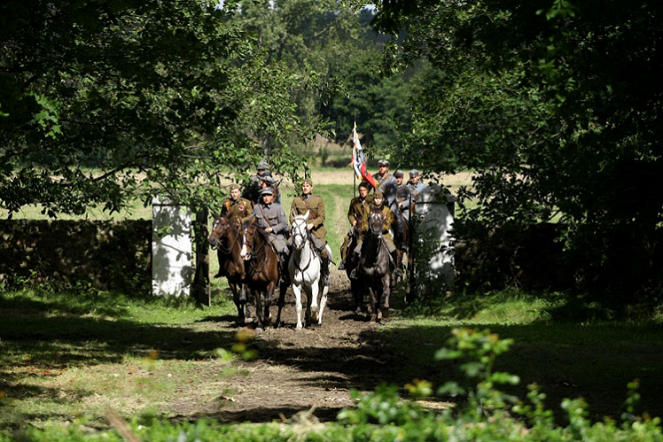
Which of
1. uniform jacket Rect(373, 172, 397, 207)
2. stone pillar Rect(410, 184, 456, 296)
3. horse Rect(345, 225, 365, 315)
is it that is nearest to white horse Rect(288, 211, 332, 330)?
horse Rect(345, 225, 365, 315)

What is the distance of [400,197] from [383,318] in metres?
3.65

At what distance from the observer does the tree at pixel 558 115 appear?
11016 millimetres

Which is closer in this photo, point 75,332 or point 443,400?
point 443,400

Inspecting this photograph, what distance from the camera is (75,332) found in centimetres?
1775

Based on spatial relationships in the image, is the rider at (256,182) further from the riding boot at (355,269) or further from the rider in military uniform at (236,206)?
the riding boot at (355,269)

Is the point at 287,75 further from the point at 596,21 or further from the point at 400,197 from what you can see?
the point at 596,21

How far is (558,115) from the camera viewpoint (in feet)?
37.0

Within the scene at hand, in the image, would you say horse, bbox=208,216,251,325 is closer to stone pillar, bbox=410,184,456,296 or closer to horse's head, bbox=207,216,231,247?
horse's head, bbox=207,216,231,247

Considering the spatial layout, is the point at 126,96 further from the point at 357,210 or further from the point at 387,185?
the point at 387,185

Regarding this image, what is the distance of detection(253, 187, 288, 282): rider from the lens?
17922 mm

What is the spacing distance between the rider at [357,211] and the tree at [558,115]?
1228 millimetres

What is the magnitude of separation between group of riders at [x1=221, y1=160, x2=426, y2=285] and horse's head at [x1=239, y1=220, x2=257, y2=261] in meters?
0.20

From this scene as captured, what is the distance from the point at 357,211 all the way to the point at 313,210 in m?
1.27

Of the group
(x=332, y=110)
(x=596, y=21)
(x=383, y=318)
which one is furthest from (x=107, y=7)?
(x=332, y=110)
